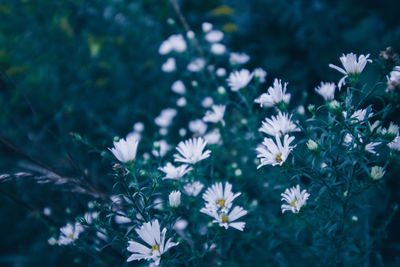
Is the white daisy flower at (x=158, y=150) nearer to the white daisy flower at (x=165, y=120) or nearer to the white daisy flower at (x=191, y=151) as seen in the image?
the white daisy flower at (x=191, y=151)

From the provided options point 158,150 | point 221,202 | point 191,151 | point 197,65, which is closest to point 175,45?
point 197,65

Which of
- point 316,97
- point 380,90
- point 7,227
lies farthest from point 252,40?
point 7,227

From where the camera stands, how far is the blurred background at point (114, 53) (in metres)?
3.07

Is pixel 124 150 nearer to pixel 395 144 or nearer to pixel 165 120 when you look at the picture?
pixel 395 144

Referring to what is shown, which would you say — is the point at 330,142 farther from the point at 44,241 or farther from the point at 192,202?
the point at 44,241

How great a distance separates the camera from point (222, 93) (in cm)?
235

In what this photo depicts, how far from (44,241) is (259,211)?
214cm

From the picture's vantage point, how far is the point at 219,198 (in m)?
1.68

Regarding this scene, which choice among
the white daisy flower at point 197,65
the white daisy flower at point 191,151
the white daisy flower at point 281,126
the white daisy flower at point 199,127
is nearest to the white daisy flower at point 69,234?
the white daisy flower at point 191,151

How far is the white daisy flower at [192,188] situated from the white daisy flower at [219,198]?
0.52 feet

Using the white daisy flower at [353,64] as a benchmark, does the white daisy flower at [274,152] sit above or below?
below

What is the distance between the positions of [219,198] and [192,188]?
0.78 ft

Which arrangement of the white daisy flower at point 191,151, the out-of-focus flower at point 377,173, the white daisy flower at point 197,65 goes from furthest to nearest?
the white daisy flower at point 197,65 → the white daisy flower at point 191,151 → the out-of-focus flower at point 377,173

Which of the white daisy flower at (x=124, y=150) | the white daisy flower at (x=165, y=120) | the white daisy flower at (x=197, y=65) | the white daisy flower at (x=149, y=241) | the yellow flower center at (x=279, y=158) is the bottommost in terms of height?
the white daisy flower at (x=149, y=241)
